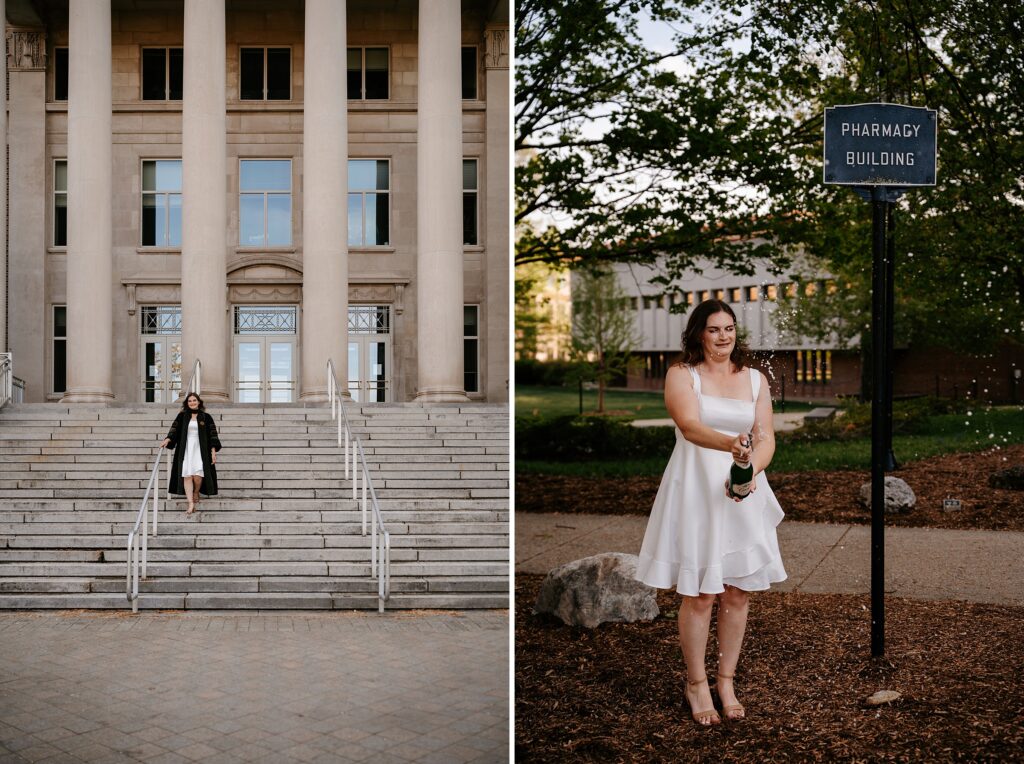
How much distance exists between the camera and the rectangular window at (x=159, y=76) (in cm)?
2969

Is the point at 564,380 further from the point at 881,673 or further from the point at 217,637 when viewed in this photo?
the point at 881,673

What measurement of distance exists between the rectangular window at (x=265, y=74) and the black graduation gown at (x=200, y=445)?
17580 mm

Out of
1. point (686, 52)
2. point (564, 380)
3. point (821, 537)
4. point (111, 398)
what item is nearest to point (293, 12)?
point (111, 398)

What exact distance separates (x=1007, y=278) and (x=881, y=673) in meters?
2.01

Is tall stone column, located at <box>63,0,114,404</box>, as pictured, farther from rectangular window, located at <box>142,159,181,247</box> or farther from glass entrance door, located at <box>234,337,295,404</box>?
glass entrance door, located at <box>234,337,295,404</box>

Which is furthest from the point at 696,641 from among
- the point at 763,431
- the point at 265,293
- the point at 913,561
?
the point at 265,293

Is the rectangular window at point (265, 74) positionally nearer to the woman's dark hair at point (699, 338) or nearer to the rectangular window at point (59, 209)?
the rectangular window at point (59, 209)

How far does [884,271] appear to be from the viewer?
4.76 m

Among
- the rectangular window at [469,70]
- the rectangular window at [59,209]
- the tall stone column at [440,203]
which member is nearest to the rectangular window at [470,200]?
the rectangular window at [469,70]

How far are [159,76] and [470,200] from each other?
9601mm

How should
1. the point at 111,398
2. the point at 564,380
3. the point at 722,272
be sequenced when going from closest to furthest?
the point at 722,272, the point at 564,380, the point at 111,398

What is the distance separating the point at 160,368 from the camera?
2920 cm

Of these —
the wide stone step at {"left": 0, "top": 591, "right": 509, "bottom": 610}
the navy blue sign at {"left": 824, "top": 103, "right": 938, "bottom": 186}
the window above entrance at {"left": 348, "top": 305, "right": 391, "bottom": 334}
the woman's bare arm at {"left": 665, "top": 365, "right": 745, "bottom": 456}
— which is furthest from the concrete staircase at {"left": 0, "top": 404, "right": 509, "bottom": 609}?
the window above entrance at {"left": 348, "top": 305, "right": 391, "bottom": 334}

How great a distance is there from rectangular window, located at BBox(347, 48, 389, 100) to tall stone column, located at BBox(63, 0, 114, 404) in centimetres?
766
